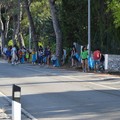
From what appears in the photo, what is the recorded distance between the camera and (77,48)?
37406mm

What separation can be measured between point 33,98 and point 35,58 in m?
25.9

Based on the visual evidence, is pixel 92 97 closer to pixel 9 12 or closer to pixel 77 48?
pixel 77 48

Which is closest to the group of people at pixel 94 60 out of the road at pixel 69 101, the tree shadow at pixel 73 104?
the road at pixel 69 101

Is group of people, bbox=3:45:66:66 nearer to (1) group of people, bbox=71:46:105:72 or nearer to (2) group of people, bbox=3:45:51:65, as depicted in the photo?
(2) group of people, bbox=3:45:51:65

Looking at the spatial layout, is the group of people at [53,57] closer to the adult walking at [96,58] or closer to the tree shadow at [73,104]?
the adult walking at [96,58]

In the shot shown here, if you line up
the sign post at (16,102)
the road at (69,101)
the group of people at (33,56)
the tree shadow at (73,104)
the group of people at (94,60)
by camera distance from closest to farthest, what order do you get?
the sign post at (16,102) < the road at (69,101) < the tree shadow at (73,104) < the group of people at (94,60) < the group of people at (33,56)

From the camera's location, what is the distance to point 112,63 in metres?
29.1

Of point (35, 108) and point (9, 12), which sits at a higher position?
point (9, 12)

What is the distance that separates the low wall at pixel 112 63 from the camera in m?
28.9

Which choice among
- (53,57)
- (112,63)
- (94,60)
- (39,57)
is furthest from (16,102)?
(39,57)

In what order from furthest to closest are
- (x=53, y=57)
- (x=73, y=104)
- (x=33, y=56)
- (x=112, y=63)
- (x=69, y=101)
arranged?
(x=33, y=56) < (x=53, y=57) < (x=112, y=63) < (x=69, y=101) < (x=73, y=104)

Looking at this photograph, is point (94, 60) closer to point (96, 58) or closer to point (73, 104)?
point (96, 58)

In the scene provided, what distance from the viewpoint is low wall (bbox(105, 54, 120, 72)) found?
2889 centimetres

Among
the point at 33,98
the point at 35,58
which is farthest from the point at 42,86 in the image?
the point at 35,58
